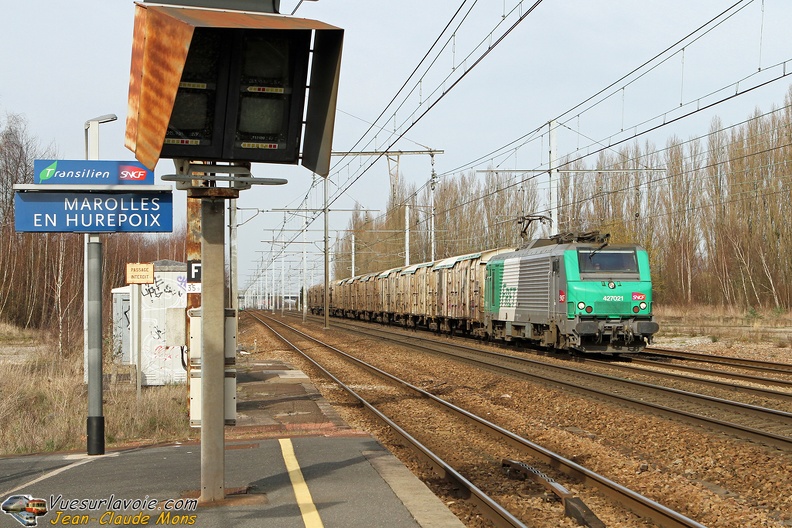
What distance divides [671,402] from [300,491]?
8359 mm

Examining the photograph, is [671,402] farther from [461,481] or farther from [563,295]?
[563,295]

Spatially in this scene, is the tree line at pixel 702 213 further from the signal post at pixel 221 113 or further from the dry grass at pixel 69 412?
the signal post at pixel 221 113

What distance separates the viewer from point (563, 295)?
20984 millimetres

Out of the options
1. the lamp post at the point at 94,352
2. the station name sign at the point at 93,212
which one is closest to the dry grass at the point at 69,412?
the lamp post at the point at 94,352

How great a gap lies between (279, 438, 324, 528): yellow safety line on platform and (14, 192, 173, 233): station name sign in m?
2.68

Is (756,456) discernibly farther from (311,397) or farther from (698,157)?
(698,157)

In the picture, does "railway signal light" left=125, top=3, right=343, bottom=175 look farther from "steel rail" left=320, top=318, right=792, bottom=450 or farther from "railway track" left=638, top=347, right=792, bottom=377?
"railway track" left=638, top=347, right=792, bottom=377

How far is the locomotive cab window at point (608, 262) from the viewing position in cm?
2111

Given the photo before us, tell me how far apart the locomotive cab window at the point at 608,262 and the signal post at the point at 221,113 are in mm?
15418

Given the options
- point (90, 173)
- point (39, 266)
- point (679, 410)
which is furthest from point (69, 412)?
point (39, 266)

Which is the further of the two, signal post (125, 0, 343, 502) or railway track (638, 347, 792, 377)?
railway track (638, 347, 792, 377)

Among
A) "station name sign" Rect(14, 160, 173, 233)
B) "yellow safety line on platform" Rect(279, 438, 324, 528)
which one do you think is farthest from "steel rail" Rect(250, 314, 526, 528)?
"station name sign" Rect(14, 160, 173, 233)

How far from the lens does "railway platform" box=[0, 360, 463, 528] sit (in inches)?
236

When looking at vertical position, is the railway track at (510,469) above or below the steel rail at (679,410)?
below
